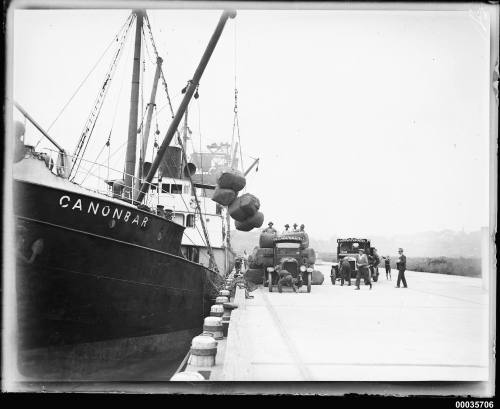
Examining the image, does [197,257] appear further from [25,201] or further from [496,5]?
[496,5]

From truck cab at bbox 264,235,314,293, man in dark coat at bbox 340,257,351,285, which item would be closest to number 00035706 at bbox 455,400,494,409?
truck cab at bbox 264,235,314,293

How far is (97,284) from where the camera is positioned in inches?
284

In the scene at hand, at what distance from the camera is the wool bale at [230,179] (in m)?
7.89

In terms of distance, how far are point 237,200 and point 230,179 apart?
636 mm

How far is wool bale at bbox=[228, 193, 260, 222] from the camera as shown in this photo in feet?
27.3

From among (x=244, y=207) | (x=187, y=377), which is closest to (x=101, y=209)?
(x=244, y=207)

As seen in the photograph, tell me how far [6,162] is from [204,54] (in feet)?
16.7

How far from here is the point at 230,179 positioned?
26.0ft

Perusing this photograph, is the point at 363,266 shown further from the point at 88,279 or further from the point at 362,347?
the point at 88,279

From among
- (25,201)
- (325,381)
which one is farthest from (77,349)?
(325,381)

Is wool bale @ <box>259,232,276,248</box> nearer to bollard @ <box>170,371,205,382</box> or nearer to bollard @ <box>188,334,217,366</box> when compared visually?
bollard @ <box>188,334,217,366</box>

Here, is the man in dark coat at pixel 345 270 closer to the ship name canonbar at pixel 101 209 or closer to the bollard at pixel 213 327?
the ship name canonbar at pixel 101 209

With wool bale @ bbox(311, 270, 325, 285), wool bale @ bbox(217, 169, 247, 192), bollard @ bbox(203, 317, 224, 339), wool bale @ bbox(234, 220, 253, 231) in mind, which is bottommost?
wool bale @ bbox(311, 270, 325, 285)

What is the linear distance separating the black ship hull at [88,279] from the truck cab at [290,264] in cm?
413
